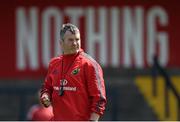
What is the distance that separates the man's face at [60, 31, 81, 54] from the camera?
280 inches

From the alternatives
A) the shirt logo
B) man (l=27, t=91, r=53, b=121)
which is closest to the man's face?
the shirt logo

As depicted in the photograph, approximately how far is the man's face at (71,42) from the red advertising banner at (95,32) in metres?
5.01

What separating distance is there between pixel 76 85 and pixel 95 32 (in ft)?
16.8

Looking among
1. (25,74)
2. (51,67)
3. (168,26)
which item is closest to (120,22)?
(168,26)

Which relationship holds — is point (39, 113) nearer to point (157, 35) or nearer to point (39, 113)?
point (39, 113)

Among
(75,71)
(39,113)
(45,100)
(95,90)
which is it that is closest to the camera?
(95,90)

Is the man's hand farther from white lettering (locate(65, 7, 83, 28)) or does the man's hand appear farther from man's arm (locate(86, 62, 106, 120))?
white lettering (locate(65, 7, 83, 28))

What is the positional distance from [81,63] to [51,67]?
34cm

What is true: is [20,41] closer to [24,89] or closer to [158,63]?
[24,89]

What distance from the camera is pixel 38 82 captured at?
40.4 ft

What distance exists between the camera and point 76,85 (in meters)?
7.13

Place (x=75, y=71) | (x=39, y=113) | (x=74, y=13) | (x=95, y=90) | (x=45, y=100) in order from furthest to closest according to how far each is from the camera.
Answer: (x=74, y=13) < (x=39, y=113) < (x=45, y=100) < (x=75, y=71) < (x=95, y=90)

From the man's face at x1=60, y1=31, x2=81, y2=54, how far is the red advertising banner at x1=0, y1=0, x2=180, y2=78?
16.4ft

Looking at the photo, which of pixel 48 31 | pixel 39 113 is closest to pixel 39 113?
pixel 39 113
